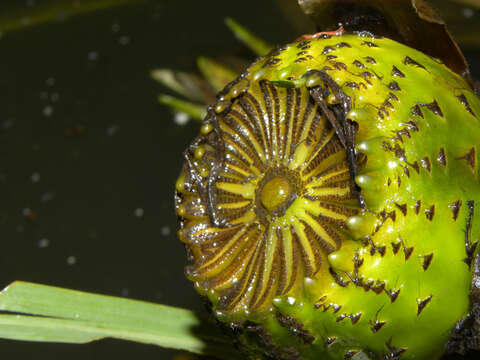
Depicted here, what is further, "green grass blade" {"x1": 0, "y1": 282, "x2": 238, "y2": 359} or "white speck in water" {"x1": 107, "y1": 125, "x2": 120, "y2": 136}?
"white speck in water" {"x1": 107, "y1": 125, "x2": 120, "y2": 136}

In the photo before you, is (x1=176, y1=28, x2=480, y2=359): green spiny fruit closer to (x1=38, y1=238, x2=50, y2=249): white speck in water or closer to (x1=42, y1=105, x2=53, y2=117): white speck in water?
(x1=38, y1=238, x2=50, y2=249): white speck in water

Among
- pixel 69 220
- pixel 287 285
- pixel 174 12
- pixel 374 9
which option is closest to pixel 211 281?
pixel 287 285

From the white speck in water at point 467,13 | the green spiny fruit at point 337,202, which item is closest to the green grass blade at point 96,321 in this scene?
the green spiny fruit at point 337,202

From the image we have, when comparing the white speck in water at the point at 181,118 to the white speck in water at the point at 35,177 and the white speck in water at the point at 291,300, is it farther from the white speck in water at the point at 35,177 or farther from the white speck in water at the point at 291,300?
the white speck in water at the point at 291,300

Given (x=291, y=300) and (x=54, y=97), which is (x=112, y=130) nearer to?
(x=54, y=97)

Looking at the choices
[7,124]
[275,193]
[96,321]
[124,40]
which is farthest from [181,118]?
[275,193]

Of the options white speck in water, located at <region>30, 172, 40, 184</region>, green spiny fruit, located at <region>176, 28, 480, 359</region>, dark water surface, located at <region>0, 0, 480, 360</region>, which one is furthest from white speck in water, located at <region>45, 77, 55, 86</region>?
green spiny fruit, located at <region>176, 28, 480, 359</region>

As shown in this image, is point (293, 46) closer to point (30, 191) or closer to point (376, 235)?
point (376, 235)
